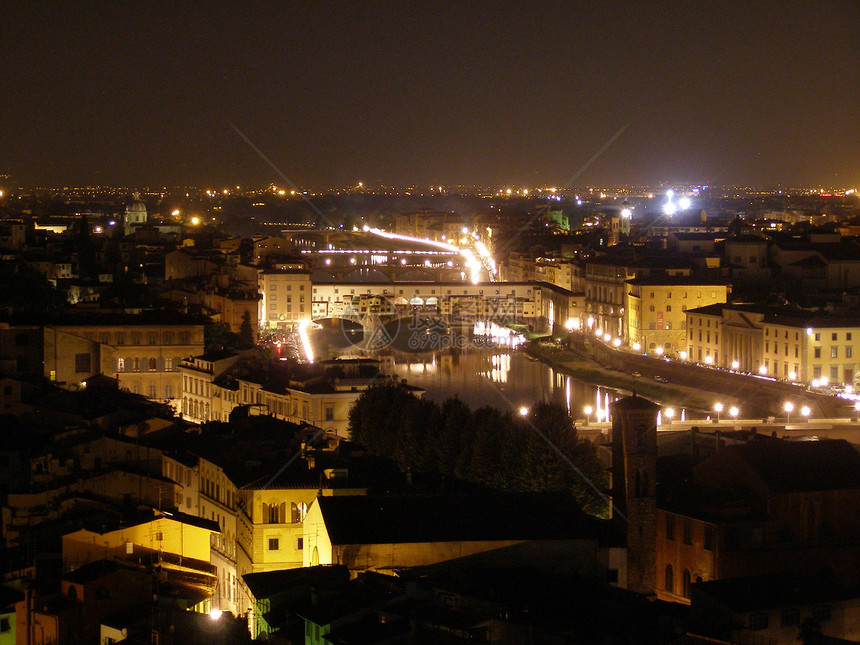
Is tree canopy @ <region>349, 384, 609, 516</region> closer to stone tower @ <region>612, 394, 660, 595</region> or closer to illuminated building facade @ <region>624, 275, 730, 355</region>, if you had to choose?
stone tower @ <region>612, 394, 660, 595</region>

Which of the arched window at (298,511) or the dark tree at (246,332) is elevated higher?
the dark tree at (246,332)

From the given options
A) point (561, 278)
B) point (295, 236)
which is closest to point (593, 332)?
point (561, 278)

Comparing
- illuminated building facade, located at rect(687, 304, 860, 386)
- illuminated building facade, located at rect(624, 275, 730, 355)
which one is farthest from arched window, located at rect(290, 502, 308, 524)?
illuminated building facade, located at rect(624, 275, 730, 355)

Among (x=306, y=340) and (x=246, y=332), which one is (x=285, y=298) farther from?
(x=246, y=332)

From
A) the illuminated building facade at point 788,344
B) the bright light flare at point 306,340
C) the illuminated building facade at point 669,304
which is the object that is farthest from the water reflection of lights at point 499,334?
the illuminated building facade at point 788,344

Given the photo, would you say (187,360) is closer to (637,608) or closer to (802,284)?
(637,608)

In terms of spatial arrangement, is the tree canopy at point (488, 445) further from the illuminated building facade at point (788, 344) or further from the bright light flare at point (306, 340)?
the bright light flare at point (306, 340)

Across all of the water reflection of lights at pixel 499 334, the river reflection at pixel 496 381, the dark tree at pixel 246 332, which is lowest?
the river reflection at pixel 496 381
